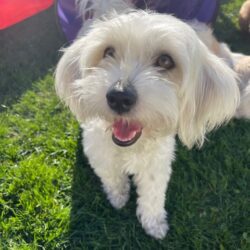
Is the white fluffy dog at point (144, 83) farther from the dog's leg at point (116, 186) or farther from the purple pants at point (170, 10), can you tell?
the purple pants at point (170, 10)

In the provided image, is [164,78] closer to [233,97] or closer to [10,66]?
[233,97]

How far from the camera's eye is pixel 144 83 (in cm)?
216

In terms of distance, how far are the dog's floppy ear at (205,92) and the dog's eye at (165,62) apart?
0.11 m

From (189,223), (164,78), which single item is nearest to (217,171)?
(189,223)

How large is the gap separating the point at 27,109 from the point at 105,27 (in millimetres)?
2093

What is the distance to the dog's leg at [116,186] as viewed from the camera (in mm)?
3086

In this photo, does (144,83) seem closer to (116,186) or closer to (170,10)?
(116,186)

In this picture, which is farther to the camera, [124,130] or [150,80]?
A: [124,130]

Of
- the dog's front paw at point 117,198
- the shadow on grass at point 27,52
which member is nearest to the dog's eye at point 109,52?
the dog's front paw at point 117,198

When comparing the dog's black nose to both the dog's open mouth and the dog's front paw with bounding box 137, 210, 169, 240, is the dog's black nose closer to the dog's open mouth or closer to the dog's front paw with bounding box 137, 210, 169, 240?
the dog's open mouth

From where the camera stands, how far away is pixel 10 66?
4.60 m

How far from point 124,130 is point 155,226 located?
0.96m

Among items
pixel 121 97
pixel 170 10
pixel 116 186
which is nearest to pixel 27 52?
pixel 170 10

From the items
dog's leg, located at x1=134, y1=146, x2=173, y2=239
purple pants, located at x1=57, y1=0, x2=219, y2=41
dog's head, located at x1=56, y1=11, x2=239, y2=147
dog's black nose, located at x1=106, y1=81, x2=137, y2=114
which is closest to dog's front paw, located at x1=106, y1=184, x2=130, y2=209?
dog's leg, located at x1=134, y1=146, x2=173, y2=239
